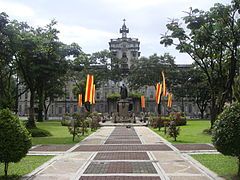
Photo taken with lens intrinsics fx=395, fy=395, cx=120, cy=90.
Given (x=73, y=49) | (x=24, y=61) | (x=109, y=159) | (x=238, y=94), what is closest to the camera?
(x=238, y=94)

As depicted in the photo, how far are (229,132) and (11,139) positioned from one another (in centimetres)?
615

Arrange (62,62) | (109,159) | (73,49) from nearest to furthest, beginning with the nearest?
(109,159), (62,62), (73,49)

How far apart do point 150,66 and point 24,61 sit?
1468 inches

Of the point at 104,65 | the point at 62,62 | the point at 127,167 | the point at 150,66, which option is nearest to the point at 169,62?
the point at 150,66

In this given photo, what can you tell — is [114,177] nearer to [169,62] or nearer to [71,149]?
[71,149]

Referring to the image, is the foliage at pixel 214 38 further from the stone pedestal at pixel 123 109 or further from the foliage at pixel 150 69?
the foliage at pixel 150 69

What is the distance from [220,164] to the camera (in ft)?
46.1

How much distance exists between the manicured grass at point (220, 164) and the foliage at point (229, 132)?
2.95 ft

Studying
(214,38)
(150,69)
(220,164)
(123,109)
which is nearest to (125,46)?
(150,69)

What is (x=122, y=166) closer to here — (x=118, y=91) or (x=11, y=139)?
(x=11, y=139)

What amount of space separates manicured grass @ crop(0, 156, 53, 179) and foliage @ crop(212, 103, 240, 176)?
19.7 ft

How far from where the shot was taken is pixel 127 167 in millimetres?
13508

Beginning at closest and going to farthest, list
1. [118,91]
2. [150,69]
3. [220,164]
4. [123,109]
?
[220,164], [123,109], [150,69], [118,91]

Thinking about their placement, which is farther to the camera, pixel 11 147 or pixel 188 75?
pixel 188 75
